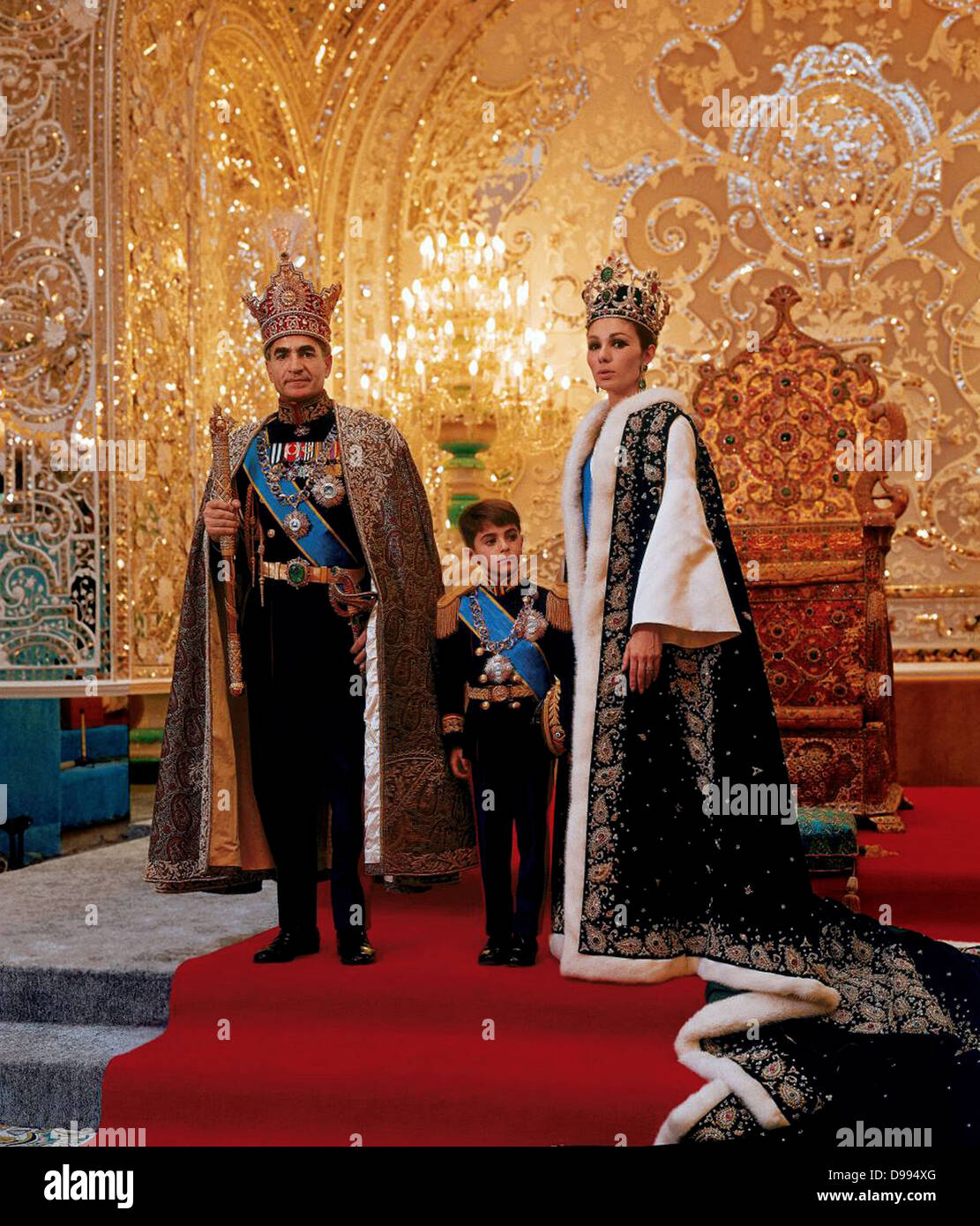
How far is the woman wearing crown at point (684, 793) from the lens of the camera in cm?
328

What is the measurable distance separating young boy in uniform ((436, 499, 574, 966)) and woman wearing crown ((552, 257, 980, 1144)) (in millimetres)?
130

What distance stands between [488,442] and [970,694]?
2.96 metres

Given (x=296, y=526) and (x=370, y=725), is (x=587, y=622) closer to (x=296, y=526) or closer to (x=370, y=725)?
(x=370, y=725)

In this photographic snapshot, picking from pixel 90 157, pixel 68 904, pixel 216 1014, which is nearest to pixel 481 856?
pixel 216 1014

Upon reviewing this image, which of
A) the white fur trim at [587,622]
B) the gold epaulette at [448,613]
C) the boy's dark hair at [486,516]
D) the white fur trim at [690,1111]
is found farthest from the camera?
the gold epaulette at [448,613]

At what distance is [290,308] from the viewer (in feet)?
12.3

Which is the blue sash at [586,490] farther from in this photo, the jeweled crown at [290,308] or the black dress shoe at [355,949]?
the black dress shoe at [355,949]

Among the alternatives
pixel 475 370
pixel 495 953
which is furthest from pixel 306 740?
pixel 475 370

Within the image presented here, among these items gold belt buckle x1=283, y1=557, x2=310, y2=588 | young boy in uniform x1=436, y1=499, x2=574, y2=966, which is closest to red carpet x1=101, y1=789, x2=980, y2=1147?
young boy in uniform x1=436, y1=499, x2=574, y2=966

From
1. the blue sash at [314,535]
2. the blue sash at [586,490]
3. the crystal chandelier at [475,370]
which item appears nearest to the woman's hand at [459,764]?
the blue sash at [314,535]

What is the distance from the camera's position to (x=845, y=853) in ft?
13.5

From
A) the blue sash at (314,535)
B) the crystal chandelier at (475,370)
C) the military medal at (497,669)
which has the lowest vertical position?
the military medal at (497,669)

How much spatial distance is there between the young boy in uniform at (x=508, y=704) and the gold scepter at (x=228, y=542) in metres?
0.61
